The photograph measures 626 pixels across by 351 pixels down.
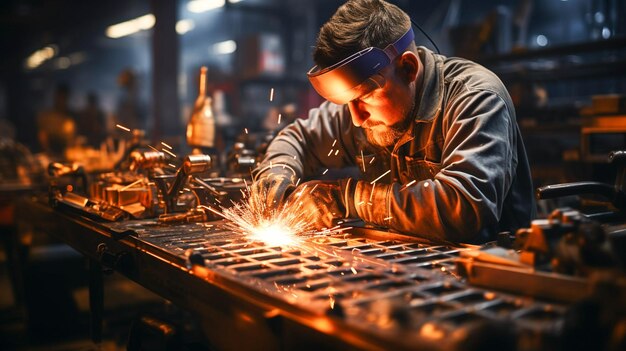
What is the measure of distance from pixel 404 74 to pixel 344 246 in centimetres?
72

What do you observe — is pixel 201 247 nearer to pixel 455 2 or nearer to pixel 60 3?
pixel 455 2

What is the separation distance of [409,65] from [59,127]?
6155 millimetres

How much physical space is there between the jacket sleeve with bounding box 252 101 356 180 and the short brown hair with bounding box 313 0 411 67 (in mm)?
624

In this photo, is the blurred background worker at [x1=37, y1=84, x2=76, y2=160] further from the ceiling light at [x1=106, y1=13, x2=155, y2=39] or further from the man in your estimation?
the man

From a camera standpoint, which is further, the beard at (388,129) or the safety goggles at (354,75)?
the beard at (388,129)

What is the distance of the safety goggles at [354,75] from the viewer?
70.4 inches

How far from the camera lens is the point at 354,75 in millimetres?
1796

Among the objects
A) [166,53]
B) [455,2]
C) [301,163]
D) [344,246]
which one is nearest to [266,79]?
[166,53]

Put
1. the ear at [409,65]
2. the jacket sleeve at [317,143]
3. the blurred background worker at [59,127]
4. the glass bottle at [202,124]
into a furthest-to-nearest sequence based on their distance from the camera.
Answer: the blurred background worker at [59,127] < the glass bottle at [202,124] < the jacket sleeve at [317,143] < the ear at [409,65]

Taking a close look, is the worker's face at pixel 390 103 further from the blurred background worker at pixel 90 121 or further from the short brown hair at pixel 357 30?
the blurred background worker at pixel 90 121

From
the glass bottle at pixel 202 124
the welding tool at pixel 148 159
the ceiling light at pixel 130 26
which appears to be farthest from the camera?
the ceiling light at pixel 130 26

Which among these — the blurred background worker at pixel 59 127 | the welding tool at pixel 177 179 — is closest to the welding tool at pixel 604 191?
the welding tool at pixel 177 179

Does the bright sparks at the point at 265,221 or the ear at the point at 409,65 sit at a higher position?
the ear at the point at 409,65

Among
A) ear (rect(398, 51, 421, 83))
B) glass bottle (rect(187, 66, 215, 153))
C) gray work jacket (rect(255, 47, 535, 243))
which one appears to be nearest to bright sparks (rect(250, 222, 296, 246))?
gray work jacket (rect(255, 47, 535, 243))
